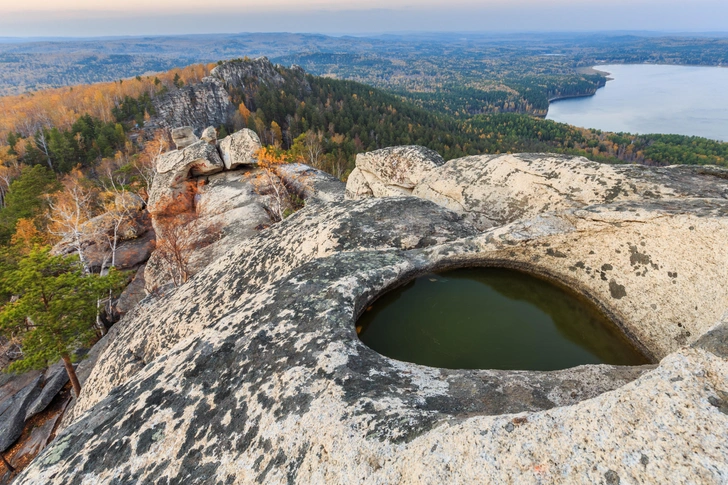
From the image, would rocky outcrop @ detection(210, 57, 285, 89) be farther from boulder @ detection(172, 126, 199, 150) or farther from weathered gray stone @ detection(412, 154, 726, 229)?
weathered gray stone @ detection(412, 154, 726, 229)

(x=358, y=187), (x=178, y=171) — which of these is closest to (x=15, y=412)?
(x=178, y=171)

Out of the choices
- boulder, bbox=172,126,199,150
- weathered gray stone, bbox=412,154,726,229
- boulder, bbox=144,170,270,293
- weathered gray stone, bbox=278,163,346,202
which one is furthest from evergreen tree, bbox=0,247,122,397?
boulder, bbox=172,126,199,150

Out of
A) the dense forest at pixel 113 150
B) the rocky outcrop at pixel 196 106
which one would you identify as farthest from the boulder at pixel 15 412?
the rocky outcrop at pixel 196 106

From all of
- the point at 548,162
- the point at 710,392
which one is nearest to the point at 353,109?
the point at 548,162

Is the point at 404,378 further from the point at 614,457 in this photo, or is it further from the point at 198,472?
the point at 198,472

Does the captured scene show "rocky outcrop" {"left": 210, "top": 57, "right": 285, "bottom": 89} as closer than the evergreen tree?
No

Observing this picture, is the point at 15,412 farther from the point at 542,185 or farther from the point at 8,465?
the point at 542,185
